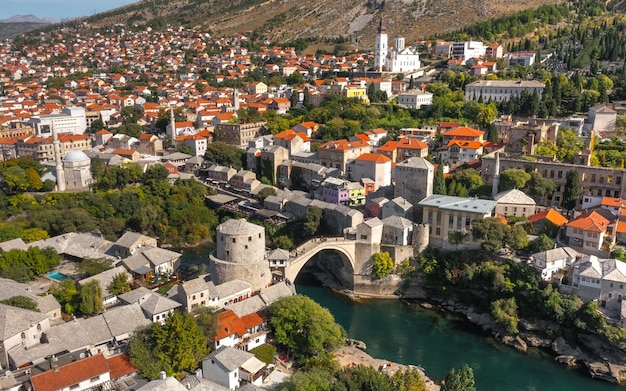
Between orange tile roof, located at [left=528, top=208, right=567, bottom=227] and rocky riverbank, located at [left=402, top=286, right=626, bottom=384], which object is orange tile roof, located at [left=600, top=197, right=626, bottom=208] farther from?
rocky riverbank, located at [left=402, top=286, right=626, bottom=384]

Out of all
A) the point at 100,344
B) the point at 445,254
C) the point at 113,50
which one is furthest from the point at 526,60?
the point at 113,50

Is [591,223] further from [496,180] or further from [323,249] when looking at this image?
[323,249]

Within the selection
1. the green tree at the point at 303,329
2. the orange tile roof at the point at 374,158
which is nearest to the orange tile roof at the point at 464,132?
the orange tile roof at the point at 374,158

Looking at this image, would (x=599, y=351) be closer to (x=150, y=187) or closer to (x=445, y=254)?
(x=445, y=254)

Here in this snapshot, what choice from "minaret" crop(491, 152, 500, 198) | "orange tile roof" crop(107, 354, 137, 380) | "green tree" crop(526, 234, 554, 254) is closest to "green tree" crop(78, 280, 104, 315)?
"orange tile roof" crop(107, 354, 137, 380)

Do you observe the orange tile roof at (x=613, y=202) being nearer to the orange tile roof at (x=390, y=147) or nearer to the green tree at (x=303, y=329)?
the orange tile roof at (x=390, y=147)

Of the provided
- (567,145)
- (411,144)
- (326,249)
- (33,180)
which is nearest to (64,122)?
(33,180)
